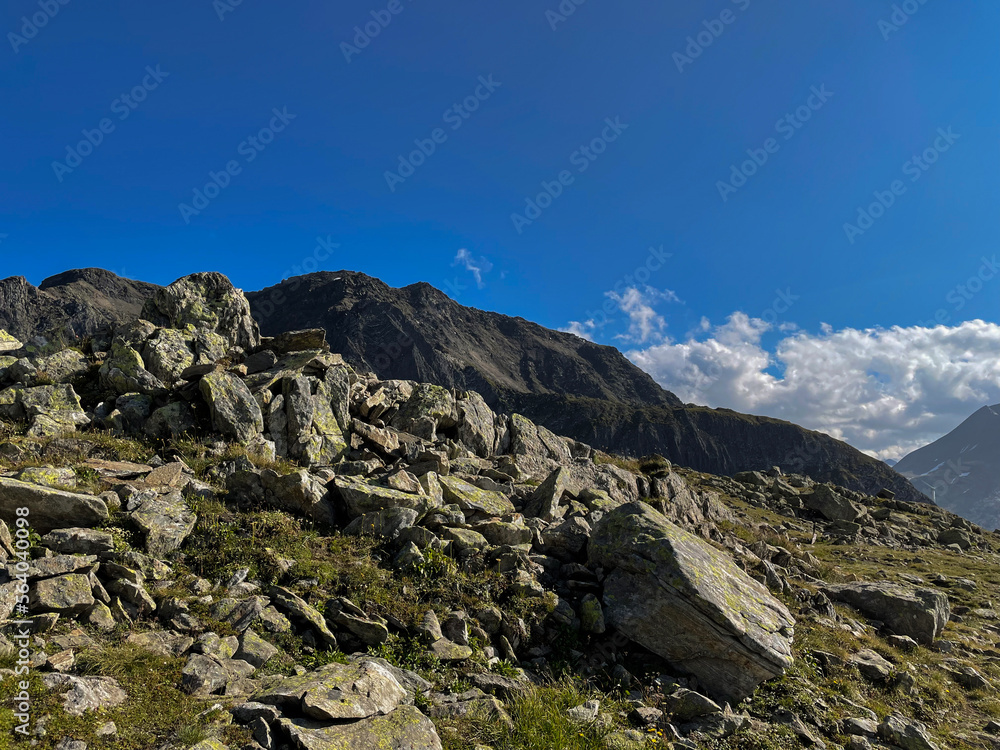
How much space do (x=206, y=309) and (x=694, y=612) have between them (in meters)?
24.0

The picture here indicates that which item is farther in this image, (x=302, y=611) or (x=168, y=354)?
(x=168, y=354)

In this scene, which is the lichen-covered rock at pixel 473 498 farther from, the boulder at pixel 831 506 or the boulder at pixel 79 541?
the boulder at pixel 831 506

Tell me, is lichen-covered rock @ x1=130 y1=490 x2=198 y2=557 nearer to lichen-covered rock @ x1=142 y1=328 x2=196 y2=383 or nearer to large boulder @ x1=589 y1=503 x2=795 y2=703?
large boulder @ x1=589 y1=503 x2=795 y2=703

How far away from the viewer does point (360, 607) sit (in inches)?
393

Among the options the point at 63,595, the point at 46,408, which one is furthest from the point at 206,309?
the point at 63,595

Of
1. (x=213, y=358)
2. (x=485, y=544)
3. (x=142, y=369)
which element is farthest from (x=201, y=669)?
(x=213, y=358)

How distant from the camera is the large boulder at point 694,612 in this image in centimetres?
1022

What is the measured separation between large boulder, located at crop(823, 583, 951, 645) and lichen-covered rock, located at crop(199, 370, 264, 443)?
20996mm

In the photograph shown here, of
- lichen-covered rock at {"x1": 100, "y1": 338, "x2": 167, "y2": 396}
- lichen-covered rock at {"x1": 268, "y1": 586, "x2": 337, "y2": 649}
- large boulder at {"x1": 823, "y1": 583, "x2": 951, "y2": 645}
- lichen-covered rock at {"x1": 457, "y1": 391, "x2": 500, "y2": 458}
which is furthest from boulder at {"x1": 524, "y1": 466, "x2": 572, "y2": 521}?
lichen-covered rock at {"x1": 100, "y1": 338, "x2": 167, "y2": 396}

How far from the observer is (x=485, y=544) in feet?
41.2

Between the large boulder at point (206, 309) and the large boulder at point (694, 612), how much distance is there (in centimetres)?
2064

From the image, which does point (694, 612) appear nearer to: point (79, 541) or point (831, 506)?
point (79, 541)

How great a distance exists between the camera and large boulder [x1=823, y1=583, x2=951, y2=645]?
1648 centimetres

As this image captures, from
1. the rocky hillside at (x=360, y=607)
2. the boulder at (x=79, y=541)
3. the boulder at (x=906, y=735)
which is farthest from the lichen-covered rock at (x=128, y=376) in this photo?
the boulder at (x=906, y=735)
